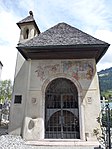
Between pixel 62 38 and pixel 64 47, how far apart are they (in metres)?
1.39

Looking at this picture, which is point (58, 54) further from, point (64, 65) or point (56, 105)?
point (56, 105)

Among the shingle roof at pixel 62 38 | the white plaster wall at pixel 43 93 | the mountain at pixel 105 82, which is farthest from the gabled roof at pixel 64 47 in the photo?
the mountain at pixel 105 82

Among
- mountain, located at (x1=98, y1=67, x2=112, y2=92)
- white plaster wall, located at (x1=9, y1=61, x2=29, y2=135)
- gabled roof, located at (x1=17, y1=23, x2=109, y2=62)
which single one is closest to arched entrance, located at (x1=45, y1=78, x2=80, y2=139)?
white plaster wall, located at (x1=9, y1=61, x2=29, y2=135)

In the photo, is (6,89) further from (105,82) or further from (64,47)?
(64,47)

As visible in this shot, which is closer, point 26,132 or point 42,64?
point 26,132

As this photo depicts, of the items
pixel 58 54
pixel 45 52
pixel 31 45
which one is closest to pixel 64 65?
pixel 58 54

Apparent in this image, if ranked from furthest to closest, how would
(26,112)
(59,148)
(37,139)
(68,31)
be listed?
(68,31) < (26,112) < (37,139) < (59,148)

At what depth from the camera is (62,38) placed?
33.3ft

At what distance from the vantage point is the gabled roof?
29.4 feet

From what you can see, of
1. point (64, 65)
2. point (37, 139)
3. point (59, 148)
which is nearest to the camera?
point (59, 148)

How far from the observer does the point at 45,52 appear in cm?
950

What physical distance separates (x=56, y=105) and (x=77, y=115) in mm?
1331

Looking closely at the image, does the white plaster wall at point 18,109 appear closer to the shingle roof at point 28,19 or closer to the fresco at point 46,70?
the fresco at point 46,70

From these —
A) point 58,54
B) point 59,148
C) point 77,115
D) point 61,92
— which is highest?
point 58,54
